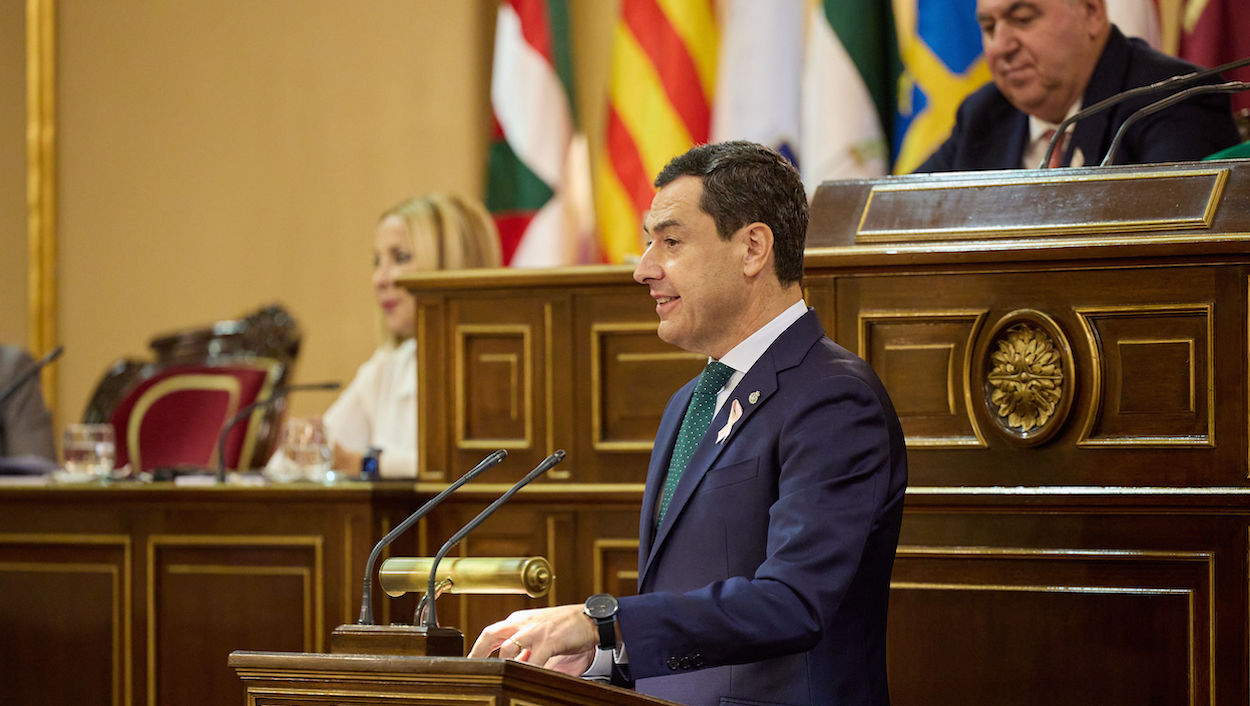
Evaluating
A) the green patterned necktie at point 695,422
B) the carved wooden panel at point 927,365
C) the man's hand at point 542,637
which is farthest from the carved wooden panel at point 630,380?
the man's hand at point 542,637

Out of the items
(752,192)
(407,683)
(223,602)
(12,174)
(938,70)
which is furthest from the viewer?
(12,174)

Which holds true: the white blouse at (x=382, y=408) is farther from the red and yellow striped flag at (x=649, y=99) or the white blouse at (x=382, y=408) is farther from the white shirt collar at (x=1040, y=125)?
the white shirt collar at (x=1040, y=125)

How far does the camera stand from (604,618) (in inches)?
83.4

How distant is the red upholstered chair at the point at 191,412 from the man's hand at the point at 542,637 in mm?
3191

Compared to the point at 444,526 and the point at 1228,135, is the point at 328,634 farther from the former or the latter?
the point at 1228,135

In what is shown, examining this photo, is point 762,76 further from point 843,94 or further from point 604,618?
point 604,618

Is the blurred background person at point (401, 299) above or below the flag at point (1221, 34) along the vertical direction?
below

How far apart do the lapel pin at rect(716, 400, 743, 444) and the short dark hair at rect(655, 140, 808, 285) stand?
22cm

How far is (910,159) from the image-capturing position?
530cm

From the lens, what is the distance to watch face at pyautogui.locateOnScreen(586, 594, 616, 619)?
2117mm

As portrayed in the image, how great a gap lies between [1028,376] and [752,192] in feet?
3.15

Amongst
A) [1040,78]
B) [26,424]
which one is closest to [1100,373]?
[1040,78]

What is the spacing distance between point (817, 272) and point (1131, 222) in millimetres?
614

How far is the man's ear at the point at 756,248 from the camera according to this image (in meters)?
2.47
